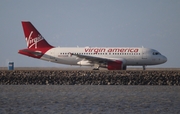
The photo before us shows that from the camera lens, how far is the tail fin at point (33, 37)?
5756 cm

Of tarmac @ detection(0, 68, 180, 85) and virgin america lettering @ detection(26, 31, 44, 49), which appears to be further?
virgin america lettering @ detection(26, 31, 44, 49)

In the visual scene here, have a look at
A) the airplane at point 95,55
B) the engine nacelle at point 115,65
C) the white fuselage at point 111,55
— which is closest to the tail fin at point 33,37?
the airplane at point 95,55

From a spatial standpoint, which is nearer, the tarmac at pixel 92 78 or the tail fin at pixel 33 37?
the tarmac at pixel 92 78

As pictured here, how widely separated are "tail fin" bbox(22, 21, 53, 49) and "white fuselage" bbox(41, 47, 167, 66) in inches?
65.9

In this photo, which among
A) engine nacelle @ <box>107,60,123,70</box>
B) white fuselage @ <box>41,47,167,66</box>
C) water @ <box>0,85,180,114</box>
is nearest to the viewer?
water @ <box>0,85,180,114</box>

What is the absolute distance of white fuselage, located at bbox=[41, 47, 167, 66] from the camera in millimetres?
54781

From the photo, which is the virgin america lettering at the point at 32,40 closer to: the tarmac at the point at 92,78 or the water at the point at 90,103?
the tarmac at the point at 92,78

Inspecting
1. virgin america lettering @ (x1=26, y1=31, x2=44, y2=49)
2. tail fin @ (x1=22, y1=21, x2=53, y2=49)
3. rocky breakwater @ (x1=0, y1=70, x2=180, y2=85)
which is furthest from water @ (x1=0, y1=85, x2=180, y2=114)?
virgin america lettering @ (x1=26, y1=31, x2=44, y2=49)

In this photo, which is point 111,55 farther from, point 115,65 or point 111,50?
point 115,65

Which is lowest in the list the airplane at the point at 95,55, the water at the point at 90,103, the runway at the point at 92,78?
→ the water at the point at 90,103

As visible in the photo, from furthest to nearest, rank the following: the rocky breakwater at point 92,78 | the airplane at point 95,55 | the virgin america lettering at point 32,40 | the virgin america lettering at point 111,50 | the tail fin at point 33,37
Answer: the virgin america lettering at point 32,40
the tail fin at point 33,37
the virgin america lettering at point 111,50
the airplane at point 95,55
the rocky breakwater at point 92,78

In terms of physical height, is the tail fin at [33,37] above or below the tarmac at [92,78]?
above

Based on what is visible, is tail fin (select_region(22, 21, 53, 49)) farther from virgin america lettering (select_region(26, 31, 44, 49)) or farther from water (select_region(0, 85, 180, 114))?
water (select_region(0, 85, 180, 114))

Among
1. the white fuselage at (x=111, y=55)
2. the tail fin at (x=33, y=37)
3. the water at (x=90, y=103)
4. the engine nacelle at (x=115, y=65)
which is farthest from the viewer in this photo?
the tail fin at (x=33, y=37)
